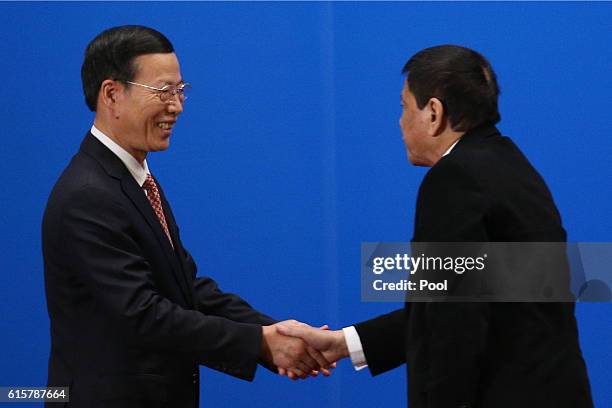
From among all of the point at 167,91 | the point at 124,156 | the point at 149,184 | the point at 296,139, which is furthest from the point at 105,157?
the point at 296,139

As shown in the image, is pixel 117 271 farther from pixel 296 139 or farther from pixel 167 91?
pixel 296 139

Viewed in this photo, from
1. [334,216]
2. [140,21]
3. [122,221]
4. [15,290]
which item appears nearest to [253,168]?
[334,216]

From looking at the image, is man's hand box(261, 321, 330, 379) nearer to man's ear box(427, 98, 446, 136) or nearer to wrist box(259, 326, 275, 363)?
wrist box(259, 326, 275, 363)

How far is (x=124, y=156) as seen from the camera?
96.9 inches

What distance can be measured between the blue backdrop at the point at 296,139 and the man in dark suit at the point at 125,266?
3.66ft

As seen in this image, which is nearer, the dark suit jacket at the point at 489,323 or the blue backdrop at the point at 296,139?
the dark suit jacket at the point at 489,323

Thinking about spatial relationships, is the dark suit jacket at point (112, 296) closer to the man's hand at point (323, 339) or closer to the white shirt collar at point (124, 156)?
the white shirt collar at point (124, 156)

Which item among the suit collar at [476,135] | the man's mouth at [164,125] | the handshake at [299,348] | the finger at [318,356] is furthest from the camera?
the finger at [318,356]

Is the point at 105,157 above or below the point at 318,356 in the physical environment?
above

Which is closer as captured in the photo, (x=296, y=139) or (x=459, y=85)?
(x=459, y=85)

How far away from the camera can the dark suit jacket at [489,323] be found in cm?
201

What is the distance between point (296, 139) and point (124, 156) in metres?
1.31

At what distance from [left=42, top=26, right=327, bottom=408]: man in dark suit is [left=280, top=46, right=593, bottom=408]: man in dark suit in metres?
0.56

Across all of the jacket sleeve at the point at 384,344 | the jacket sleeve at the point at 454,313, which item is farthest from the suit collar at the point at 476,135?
the jacket sleeve at the point at 384,344
